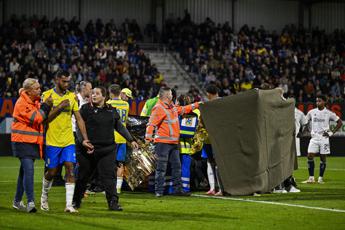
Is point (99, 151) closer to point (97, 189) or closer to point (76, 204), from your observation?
point (76, 204)

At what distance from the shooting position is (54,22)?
1604 inches

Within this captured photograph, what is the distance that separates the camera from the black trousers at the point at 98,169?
13.0 metres

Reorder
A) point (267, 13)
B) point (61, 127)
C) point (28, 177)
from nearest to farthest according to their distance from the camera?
point (28, 177), point (61, 127), point (267, 13)

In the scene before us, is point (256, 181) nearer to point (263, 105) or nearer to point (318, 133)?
point (263, 105)

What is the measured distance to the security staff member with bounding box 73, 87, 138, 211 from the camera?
1302cm

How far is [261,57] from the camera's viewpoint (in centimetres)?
4319

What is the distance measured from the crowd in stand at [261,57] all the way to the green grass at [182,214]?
866 inches

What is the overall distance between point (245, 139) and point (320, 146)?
18.6ft

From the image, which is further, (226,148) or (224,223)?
(226,148)


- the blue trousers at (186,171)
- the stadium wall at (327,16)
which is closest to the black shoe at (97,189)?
the blue trousers at (186,171)

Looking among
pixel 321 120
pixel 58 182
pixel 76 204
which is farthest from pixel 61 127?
pixel 321 120

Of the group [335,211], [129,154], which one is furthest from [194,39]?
[335,211]

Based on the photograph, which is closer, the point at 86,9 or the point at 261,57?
the point at 261,57

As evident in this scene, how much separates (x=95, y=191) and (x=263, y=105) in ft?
13.3
